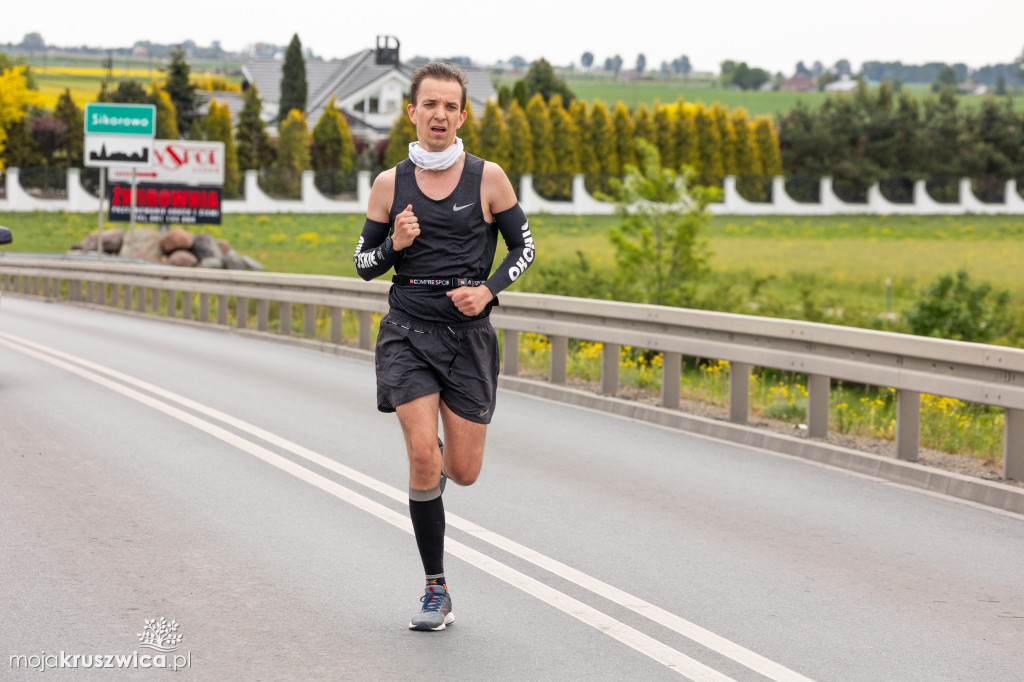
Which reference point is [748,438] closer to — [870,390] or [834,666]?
[834,666]

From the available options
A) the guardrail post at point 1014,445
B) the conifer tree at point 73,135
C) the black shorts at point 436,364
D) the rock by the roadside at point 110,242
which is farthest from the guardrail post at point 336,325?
the conifer tree at point 73,135

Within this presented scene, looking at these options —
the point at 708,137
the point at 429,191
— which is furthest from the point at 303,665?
the point at 708,137

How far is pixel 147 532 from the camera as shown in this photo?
7.30 metres

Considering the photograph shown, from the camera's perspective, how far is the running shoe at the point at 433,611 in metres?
5.57

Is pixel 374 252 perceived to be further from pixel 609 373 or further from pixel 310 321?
pixel 310 321

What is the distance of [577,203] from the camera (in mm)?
72312

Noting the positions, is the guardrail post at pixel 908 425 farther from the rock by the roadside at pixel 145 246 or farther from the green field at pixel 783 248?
the rock by the roadside at pixel 145 246

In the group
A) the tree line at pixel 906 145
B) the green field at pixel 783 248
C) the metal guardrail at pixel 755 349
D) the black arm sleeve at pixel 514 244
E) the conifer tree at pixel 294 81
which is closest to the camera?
the black arm sleeve at pixel 514 244

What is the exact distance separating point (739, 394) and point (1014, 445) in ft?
9.41

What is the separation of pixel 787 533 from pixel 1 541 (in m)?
3.83

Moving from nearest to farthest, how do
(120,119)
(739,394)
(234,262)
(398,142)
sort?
(739,394)
(120,119)
(234,262)
(398,142)

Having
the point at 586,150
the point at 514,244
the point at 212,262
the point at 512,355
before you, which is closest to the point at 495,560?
the point at 514,244

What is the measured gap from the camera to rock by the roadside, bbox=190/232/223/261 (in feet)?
137

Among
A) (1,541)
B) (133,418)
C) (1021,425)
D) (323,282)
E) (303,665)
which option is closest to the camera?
(303,665)
